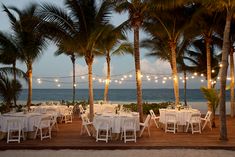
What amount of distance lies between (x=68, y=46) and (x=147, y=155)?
5275 millimetres

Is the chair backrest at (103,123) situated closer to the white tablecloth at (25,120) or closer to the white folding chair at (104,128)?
the white folding chair at (104,128)

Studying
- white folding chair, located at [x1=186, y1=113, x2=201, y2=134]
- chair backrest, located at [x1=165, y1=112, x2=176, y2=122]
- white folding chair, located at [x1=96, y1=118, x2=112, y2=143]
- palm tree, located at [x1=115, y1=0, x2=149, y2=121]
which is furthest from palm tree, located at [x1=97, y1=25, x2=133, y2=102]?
white folding chair, located at [x1=96, y1=118, x2=112, y2=143]

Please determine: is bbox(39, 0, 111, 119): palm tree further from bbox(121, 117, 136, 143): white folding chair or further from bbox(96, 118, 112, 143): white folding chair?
bbox(121, 117, 136, 143): white folding chair

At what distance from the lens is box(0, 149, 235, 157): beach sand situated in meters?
7.73

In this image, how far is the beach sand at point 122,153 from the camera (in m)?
7.73

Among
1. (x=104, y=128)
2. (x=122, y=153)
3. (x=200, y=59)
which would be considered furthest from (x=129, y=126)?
(x=200, y=59)

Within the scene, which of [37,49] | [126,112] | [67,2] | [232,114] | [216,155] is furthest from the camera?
[232,114]

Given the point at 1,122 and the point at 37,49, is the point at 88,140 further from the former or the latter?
the point at 37,49

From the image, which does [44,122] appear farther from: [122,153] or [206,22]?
[206,22]

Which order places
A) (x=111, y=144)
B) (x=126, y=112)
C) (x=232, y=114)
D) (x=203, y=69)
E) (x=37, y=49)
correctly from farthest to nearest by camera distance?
(x=203, y=69), (x=232, y=114), (x=37, y=49), (x=126, y=112), (x=111, y=144)

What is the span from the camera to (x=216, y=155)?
7715 millimetres

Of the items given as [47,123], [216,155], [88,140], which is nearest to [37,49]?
[47,123]

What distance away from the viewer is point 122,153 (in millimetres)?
7949

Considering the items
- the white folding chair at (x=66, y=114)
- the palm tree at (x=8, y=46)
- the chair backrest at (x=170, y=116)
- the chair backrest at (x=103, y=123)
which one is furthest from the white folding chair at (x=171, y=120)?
the palm tree at (x=8, y=46)
